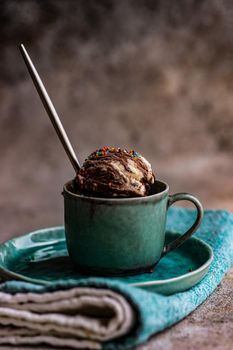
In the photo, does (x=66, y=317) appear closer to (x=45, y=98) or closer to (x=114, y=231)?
(x=114, y=231)

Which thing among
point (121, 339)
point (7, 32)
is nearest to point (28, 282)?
point (121, 339)

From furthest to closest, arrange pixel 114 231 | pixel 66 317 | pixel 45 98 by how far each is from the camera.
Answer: pixel 45 98
pixel 114 231
pixel 66 317

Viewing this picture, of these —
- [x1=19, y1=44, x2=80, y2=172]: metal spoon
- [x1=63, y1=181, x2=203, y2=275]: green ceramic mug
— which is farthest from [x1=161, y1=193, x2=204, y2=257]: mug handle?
[x1=19, y1=44, x2=80, y2=172]: metal spoon

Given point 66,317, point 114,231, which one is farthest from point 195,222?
point 66,317

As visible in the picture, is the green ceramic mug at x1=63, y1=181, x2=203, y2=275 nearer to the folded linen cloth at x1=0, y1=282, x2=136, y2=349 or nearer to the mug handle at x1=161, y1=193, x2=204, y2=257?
the mug handle at x1=161, y1=193, x2=204, y2=257

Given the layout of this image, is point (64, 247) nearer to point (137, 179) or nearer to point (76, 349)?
point (137, 179)

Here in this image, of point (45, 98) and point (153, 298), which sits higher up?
point (45, 98)
